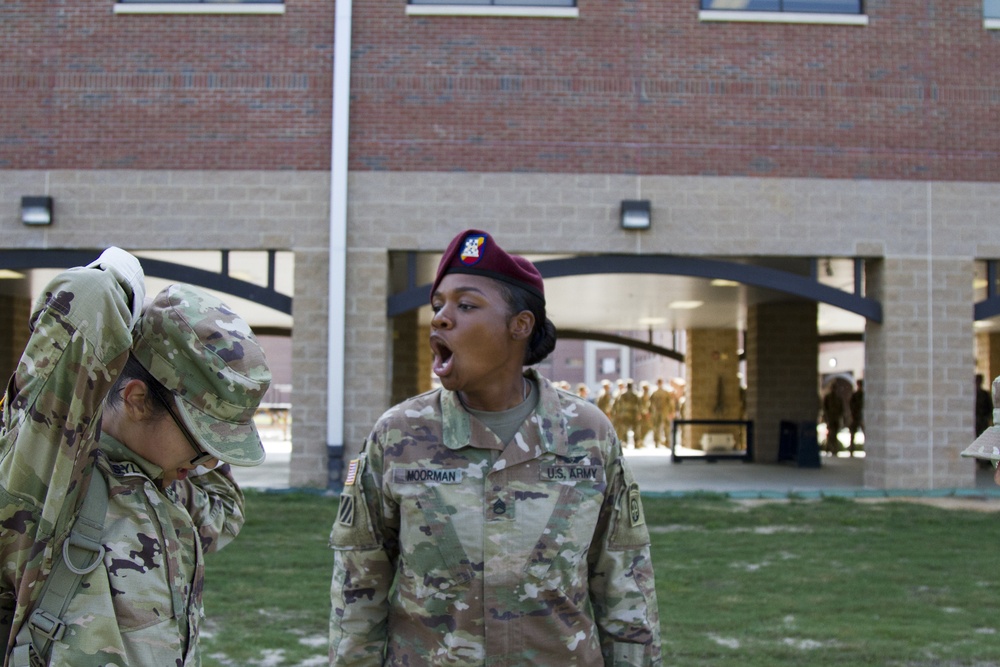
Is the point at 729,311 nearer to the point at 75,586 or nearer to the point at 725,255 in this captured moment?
the point at 725,255

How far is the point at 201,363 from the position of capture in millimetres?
1727

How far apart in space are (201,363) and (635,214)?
1059cm

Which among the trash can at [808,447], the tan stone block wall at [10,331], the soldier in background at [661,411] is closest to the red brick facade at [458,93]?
the tan stone block wall at [10,331]

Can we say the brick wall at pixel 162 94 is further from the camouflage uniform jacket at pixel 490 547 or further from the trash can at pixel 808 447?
the camouflage uniform jacket at pixel 490 547

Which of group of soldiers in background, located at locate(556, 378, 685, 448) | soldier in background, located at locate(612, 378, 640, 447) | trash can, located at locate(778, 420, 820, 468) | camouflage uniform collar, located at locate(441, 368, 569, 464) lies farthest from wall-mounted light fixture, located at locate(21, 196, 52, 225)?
soldier in background, located at locate(612, 378, 640, 447)

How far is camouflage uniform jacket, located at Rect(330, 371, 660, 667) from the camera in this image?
2.43 m

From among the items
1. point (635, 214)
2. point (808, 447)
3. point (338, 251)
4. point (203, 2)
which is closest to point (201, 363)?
point (338, 251)

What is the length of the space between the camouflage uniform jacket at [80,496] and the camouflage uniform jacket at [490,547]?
813 mm

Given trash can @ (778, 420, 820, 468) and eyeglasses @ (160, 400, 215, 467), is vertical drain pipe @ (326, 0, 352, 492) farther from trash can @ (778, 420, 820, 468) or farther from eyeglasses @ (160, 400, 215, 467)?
eyeglasses @ (160, 400, 215, 467)

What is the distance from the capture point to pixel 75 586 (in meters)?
1.57

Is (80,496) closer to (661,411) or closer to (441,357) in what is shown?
(441,357)

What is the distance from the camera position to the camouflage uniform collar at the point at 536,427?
255cm

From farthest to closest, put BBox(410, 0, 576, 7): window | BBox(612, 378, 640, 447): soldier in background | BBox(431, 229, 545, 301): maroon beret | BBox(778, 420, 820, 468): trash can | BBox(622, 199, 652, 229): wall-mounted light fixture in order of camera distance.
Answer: BBox(612, 378, 640, 447): soldier in background → BBox(778, 420, 820, 468): trash can → BBox(410, 0, 576, 7): window → BBox(622, 199, 652, 229): wall-mounted light fixture → BBox(431, 229, 545, 301): maroon beret

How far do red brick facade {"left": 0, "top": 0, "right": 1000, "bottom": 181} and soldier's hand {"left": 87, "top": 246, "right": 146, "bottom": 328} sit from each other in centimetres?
1072
